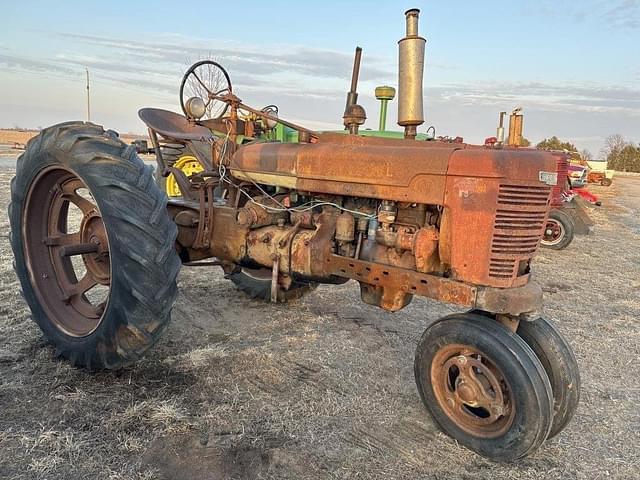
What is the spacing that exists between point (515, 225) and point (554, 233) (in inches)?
266

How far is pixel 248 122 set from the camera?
3811 mm

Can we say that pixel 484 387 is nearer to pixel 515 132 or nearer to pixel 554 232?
pixel 515 132

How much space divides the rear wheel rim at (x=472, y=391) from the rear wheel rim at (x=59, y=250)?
6.65 ft

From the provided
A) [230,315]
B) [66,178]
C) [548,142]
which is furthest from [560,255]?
[548,142]

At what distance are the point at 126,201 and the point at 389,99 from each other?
4.24m

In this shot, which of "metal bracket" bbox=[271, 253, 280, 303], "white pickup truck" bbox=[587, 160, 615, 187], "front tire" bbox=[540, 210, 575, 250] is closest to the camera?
"metal bracket" bbox=[271, 253, 280, 303]

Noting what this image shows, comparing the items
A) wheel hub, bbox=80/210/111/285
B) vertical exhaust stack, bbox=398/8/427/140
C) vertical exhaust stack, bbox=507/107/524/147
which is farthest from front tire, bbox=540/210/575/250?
wheel hub, bbox=80/210/111/285

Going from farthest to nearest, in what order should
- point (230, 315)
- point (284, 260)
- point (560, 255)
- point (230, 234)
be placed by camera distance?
point (560, 255), point (230, 315), point (230, 234), point (284, 260)

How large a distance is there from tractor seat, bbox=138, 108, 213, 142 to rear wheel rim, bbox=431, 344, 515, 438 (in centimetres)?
239

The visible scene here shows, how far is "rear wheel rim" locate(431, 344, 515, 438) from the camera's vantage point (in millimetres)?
2283

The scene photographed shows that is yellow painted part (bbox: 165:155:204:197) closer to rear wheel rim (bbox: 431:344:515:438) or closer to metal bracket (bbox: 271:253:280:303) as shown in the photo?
metal bracket (bbox: 271:253:280:303)

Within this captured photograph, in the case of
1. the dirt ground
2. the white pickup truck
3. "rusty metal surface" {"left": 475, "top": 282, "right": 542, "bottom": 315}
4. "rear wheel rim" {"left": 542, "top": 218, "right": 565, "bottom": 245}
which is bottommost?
the dirt ground

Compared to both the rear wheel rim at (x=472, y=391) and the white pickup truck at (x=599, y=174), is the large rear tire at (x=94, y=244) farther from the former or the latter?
the white pickup truck at (x=599, y=174)

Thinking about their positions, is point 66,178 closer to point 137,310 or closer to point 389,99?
point 137,310
